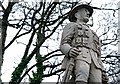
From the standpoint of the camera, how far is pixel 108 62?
569 inches

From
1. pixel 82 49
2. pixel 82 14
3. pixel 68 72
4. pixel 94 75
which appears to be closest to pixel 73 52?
pixel 82 49

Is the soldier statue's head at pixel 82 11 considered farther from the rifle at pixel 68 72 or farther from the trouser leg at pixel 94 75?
the rifle at pixel 68 72

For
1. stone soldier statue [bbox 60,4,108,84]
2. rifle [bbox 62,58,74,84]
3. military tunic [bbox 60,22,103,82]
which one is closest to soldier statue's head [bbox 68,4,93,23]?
stone soldier statue [bbox 60,4,108,84]

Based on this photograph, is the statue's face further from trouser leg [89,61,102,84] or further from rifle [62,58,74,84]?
rifle [62,58,74,84]

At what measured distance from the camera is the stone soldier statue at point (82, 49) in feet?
18.2

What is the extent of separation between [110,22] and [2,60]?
5.43 metres

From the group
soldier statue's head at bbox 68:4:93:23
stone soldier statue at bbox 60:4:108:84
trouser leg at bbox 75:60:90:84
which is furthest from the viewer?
soldier statue's head at bbox 68:4:93:23

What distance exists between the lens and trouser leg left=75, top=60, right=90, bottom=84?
540cm

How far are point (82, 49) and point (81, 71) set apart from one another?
51 cm

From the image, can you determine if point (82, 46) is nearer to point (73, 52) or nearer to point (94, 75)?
point (73, 52)

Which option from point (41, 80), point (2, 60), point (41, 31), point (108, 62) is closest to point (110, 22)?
point (108, 62)

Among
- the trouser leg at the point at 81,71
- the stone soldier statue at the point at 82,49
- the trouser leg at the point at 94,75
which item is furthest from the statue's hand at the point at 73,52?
the trouser leg at the point at 94,75

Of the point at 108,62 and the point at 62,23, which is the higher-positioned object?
the point at 62,23

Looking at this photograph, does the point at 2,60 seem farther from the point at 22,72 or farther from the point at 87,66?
the point at 87,66
